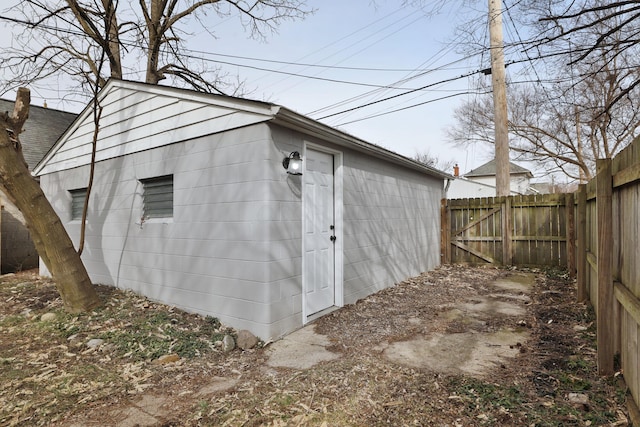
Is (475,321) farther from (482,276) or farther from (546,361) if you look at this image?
(482,276)

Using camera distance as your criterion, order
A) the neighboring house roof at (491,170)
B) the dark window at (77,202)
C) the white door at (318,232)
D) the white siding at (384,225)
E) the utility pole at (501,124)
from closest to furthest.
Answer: the white door at (318,232)
the white siding at (384,225)
the dark window at (77,202)
the utility pole at (501,124)
the neighboring house roof at (491,170)

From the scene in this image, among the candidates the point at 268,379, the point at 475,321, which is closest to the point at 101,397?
the point at 268,379

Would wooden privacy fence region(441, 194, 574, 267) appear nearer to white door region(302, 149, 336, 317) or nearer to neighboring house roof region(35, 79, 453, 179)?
neighboring house roof region(35, 79, 453, 179)

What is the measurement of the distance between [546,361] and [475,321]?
4.74 ft

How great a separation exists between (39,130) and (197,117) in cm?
1022

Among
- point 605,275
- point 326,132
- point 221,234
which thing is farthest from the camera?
point 326,132

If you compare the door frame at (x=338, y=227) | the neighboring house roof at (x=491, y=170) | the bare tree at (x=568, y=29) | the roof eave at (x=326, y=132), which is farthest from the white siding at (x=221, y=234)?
the neighboring house roof at (x=491, y=170)

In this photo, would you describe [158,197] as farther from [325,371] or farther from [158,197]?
→ [325,371]

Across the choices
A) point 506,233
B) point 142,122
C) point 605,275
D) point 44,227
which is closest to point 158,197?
point 142,122

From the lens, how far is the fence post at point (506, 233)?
8.73 meters

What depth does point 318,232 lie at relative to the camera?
4.94 m

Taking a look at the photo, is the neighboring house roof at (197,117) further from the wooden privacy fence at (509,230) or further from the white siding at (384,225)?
the wooden privacy fence at (509,230)

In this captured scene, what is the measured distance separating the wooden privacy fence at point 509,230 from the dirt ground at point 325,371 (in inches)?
129

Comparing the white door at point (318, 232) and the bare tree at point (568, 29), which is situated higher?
the bare tree at point (568, 29)
